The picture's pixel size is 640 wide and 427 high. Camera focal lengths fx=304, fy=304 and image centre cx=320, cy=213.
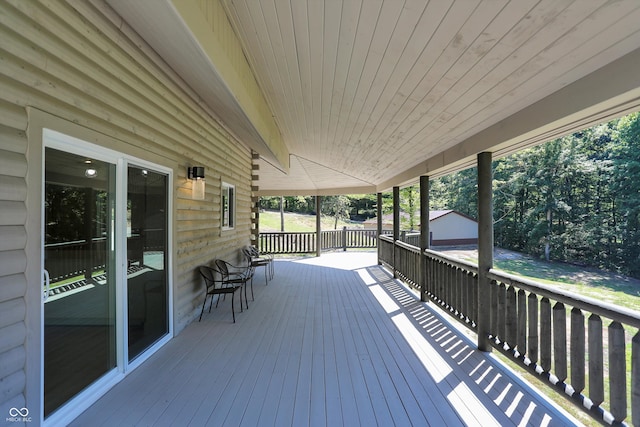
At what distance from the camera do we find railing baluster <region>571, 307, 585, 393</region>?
205 centimetres

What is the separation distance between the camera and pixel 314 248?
37.0 feet

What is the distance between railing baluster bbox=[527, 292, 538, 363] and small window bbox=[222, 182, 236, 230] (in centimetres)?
446

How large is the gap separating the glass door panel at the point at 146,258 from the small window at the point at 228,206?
212cm

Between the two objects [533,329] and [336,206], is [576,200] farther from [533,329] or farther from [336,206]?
[533,329]

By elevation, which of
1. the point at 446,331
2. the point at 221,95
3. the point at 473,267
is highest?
the point at 221,95

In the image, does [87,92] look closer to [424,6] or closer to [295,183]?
[424,6]

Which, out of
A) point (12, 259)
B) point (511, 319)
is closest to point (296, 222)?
Result: point (511, 319)

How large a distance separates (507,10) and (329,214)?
26657 mm

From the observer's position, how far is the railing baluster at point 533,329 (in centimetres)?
251

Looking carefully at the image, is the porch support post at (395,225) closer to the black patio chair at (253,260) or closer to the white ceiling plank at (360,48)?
the black patio chair at (253,260)

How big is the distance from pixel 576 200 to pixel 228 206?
18.9m

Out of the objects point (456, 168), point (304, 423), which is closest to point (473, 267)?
point (456, 168)

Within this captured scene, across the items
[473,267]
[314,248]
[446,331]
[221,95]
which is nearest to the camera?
[221,95]

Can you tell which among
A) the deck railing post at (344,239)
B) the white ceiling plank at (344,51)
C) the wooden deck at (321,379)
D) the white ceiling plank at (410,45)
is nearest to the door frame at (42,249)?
the wooden deck at (321,379)
